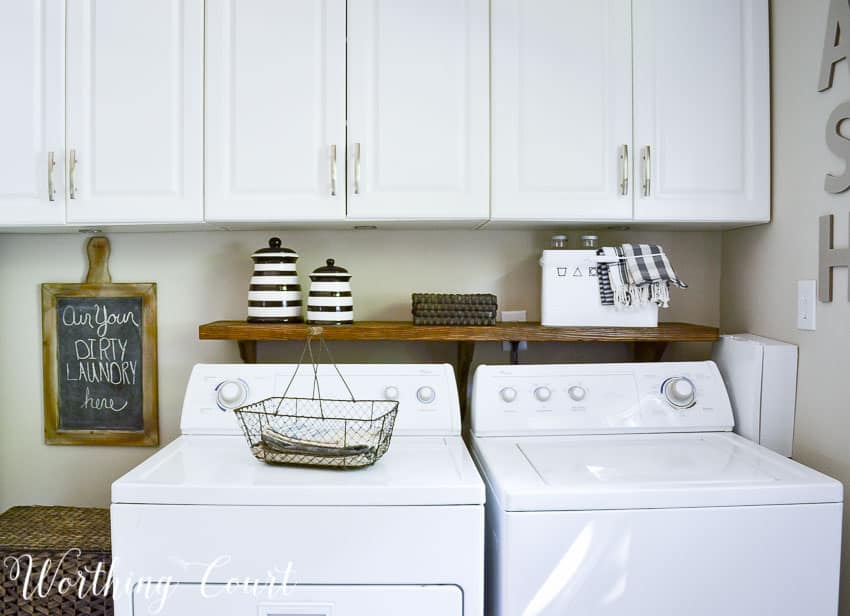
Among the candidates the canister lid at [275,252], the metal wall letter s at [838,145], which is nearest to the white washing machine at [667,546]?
the metal wall letter s at [838,145]

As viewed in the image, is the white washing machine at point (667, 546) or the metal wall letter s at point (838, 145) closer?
the white washing machine at point (667, 546)

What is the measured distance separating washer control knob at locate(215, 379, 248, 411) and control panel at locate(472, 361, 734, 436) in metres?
→ 0.66

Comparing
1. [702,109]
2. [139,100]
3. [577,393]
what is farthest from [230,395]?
[702,109]

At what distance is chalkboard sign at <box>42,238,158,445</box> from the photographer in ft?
6.86

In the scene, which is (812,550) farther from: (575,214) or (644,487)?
(575,214)

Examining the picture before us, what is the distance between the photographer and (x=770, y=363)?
1.68m

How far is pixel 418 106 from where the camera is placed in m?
1.70

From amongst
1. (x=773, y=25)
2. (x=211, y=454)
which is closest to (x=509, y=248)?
(x=773, y=25)

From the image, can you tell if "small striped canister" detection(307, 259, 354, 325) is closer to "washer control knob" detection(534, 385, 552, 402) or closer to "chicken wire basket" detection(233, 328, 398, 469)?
"chicken wire basket" detection(233, 328, 398, 469)

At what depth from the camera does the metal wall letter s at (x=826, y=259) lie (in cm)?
150

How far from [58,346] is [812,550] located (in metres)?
2.27

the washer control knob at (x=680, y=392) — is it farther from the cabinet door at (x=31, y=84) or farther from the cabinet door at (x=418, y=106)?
the cabinet door at (x=31, y=84)

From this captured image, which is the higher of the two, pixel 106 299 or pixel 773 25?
pixel 773 25

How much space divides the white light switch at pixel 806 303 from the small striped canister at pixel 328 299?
4.13 feet
